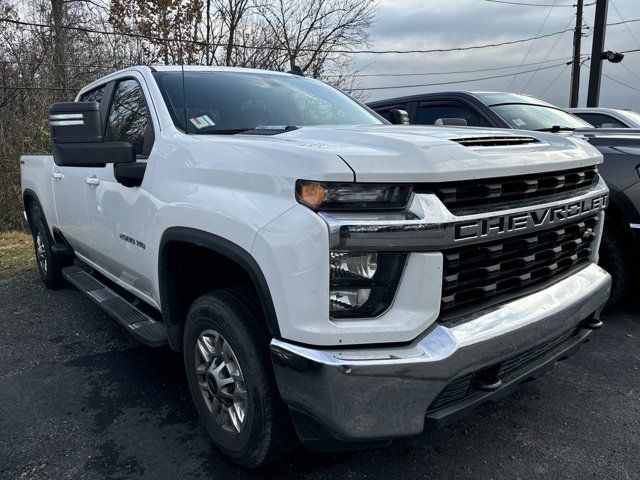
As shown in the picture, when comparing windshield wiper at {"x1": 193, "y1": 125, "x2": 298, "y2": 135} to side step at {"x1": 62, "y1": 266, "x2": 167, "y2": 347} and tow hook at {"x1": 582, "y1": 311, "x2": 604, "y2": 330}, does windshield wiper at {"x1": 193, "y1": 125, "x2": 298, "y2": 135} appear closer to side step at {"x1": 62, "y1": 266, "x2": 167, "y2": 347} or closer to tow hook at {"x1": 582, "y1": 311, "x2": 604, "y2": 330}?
side step at {"x1": 62, "y1": 266, "x2": 167, "y2": 347}

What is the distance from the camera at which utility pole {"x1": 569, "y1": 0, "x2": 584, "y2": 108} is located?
65.9ft

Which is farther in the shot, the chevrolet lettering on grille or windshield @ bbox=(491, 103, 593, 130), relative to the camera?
windshield @ bbox=(491, 103, 593, 130)

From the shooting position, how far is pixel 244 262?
202 cm

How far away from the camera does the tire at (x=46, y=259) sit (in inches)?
207

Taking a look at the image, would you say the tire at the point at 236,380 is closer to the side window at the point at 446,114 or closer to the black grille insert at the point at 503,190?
the black grille insert at the point at 503,190

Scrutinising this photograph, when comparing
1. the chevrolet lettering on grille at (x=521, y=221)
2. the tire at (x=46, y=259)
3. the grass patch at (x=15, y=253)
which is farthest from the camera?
the grass patch at (x=15, y=253)

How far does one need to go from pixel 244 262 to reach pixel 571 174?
161 cm

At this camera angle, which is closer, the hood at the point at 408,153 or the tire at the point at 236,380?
the hood at the point at 408,153

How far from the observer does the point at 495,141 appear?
2.23 m

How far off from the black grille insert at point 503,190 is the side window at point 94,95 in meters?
3.16

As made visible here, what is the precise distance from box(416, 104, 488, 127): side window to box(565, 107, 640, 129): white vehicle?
2905mm

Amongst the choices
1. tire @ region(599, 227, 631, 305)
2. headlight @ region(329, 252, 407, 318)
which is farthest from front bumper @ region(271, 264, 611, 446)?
tire @ region(599, 227, 631, 305)

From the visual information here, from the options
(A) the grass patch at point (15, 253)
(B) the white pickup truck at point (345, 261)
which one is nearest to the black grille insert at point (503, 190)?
(B) the white pickup truck at point (345, 261)

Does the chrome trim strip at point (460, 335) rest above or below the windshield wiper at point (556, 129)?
below
